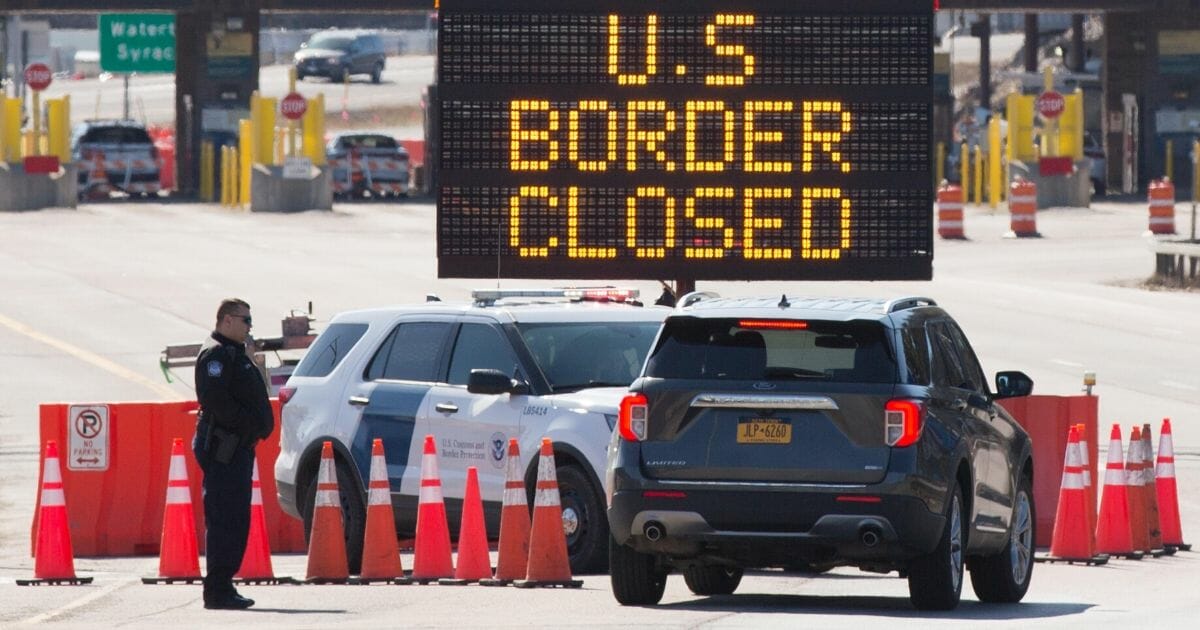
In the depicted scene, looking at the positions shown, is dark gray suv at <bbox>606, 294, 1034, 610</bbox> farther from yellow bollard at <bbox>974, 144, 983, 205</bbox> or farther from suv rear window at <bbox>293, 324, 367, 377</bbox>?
yellow bollard at <bbox>974, 144, 983, 205</bbox>

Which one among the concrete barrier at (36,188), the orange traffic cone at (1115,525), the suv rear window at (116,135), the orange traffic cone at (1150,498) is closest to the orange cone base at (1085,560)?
the orange traffic cone at (1115,525)

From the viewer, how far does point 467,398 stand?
49.1 ft

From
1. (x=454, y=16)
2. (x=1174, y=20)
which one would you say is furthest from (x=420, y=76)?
(x=454, y=16)

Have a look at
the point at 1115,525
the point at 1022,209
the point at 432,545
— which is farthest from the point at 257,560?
the point at 1022,209

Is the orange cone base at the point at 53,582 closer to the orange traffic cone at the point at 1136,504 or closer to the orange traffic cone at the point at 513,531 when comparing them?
the orange traffic cone at the point at 513,531

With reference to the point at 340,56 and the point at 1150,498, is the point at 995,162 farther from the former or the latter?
the point at 340,56

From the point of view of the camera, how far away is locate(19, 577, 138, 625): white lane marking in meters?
12.3

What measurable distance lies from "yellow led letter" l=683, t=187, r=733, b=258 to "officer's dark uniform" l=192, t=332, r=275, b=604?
4743 mm

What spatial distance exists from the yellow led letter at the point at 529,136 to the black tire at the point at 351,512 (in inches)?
112

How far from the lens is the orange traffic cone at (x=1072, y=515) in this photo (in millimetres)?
14891

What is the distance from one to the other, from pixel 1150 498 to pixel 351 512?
16.2ft

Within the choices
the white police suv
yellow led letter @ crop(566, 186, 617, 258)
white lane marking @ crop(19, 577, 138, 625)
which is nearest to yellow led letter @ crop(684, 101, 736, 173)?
yellow led letter @ crop(566, 186, 617, 258)

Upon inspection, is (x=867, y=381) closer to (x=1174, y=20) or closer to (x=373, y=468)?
(x=373, y=468)

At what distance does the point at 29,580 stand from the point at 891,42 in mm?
6782
